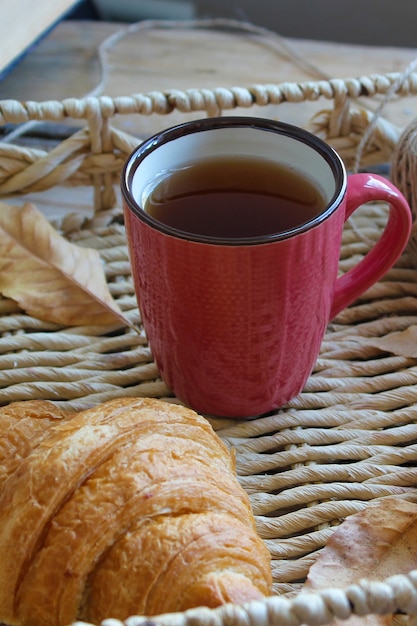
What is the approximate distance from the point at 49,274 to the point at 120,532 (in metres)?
0.41

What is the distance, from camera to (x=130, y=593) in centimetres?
53

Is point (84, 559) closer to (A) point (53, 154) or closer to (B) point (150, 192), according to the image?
(B) point (150, 192)

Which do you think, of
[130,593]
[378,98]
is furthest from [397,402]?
[378,98]

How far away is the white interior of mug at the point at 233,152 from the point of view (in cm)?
73

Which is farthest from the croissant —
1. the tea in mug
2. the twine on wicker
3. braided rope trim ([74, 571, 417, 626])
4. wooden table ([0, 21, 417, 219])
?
wooden table ([0, 21, 417, 219])

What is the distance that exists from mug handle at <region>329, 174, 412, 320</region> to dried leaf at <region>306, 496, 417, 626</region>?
0.21m

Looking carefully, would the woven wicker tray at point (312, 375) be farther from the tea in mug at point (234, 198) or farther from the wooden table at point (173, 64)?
the wooden table at point (173, 64)

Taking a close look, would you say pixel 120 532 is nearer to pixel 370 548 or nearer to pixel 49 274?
pixel 370 548

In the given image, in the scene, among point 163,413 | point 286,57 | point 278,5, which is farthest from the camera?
point 278,5

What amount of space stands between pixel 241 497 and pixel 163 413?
0.09m

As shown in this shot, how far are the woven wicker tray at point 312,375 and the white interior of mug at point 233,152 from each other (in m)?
0.16

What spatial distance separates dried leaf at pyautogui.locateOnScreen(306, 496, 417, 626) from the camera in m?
0.63

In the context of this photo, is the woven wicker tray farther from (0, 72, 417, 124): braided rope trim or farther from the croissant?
the croissant

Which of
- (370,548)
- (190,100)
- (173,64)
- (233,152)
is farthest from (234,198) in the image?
(173,64)
